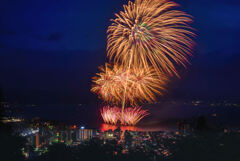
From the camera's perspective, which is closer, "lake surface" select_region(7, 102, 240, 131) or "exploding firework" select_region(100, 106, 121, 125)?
"exploding firework" select_region(100, 106, 121, 125)

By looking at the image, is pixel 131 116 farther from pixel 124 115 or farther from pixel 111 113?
pixel 111 113

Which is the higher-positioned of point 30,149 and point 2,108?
point 2,108

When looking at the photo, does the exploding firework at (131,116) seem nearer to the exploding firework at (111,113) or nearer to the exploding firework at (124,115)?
the exploding firework at (124,115)

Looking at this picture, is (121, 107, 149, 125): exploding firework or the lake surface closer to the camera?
(121, 107, 149, 125): exploding firework

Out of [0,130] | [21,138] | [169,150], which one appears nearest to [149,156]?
[169,150]

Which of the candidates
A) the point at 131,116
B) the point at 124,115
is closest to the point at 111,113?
the point at 124,115

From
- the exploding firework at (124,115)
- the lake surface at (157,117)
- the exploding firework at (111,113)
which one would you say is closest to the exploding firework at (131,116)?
the exploding firework at (124,115)

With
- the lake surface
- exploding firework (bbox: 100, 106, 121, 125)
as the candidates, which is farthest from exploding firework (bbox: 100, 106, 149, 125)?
the lake surface

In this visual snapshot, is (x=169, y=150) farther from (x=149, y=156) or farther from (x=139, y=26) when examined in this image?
(x=139, y=26)

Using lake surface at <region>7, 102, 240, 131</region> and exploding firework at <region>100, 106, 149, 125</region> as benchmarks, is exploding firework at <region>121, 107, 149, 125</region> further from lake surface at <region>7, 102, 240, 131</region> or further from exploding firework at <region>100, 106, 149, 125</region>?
lake surface at <region>7, 102, 240, 131</region>

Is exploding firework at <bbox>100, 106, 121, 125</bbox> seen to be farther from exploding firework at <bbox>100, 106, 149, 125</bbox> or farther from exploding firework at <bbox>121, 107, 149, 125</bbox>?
exploding firework at <bbox>121, 107, 149, 125</bbox>

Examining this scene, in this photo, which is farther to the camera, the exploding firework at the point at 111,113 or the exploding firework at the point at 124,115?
the exploding firework at the point at 111,113
